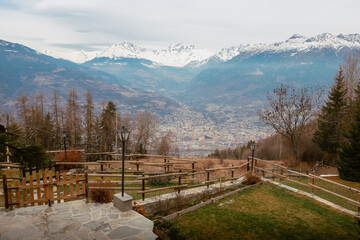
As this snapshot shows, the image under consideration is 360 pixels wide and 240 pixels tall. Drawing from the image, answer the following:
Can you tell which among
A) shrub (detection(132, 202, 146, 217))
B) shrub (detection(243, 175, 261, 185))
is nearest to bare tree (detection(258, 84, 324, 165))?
shrub (detection(243, 175, 261, 185))

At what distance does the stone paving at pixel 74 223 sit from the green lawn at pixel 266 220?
159cm

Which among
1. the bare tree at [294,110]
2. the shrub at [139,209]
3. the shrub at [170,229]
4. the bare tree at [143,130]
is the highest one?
the bare tree at [294,110]

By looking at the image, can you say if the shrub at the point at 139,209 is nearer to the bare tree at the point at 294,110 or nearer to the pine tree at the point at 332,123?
the bare tree at the point at 294,110

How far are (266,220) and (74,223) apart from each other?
258 inches

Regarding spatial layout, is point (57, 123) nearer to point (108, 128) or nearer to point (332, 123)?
point (108, 128)

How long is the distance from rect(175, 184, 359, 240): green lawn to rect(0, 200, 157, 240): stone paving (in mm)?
1586

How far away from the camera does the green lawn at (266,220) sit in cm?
689

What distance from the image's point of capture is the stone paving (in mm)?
6129

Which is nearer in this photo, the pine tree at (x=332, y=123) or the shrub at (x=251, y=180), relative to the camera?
the shrub at (x=251, y=180)

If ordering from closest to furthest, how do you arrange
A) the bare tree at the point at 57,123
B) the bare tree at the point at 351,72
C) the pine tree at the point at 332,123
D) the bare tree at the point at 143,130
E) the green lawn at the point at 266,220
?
the green lawn at the point at 266,220 < the pine tree at the point at 332,123 < the bare tree at the point at 351,72 < the bare tree at the point at 57,123 < the bare tree at the point at 143,130

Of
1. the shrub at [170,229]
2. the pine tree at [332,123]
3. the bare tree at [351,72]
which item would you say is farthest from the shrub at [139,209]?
the bare tree at [351,72]

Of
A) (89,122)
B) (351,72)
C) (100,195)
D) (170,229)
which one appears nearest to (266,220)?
(170,229)

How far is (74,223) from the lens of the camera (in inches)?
267

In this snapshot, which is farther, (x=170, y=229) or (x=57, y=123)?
(x=57, y=123)
